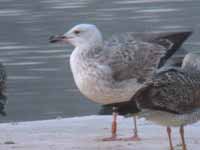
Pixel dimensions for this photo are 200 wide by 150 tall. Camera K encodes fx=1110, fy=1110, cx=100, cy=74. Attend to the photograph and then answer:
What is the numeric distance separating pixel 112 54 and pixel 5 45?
6.97 metres

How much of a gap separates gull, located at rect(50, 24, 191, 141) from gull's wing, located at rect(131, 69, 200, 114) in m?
0.94

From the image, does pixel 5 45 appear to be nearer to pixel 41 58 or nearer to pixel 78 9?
pixel 41 58

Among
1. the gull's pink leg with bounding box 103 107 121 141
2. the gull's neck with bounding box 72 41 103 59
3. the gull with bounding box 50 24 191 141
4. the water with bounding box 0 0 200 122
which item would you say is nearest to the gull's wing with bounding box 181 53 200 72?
the gull with bounding box 50 24 191 141

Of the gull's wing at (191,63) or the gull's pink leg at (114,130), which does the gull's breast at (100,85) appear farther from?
the gull's wing at (191,63)

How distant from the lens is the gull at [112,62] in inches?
389

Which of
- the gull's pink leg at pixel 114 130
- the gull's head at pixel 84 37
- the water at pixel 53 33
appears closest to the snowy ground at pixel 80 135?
the gull's pink leg at pixel 114 130

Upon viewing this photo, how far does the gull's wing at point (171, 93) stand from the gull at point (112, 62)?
0.94m

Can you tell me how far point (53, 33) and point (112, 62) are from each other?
25.5ft

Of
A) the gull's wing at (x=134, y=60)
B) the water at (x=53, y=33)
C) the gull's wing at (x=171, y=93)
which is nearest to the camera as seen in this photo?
the gull's wing at (x=171, y=93)

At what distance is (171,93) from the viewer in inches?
344

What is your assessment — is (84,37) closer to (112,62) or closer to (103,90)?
(112,62)

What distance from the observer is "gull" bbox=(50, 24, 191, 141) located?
9.88 meters

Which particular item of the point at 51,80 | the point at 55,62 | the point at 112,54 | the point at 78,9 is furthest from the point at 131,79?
the point at 78,9

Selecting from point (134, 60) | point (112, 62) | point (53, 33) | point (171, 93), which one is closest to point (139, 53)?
point (134, 60)
